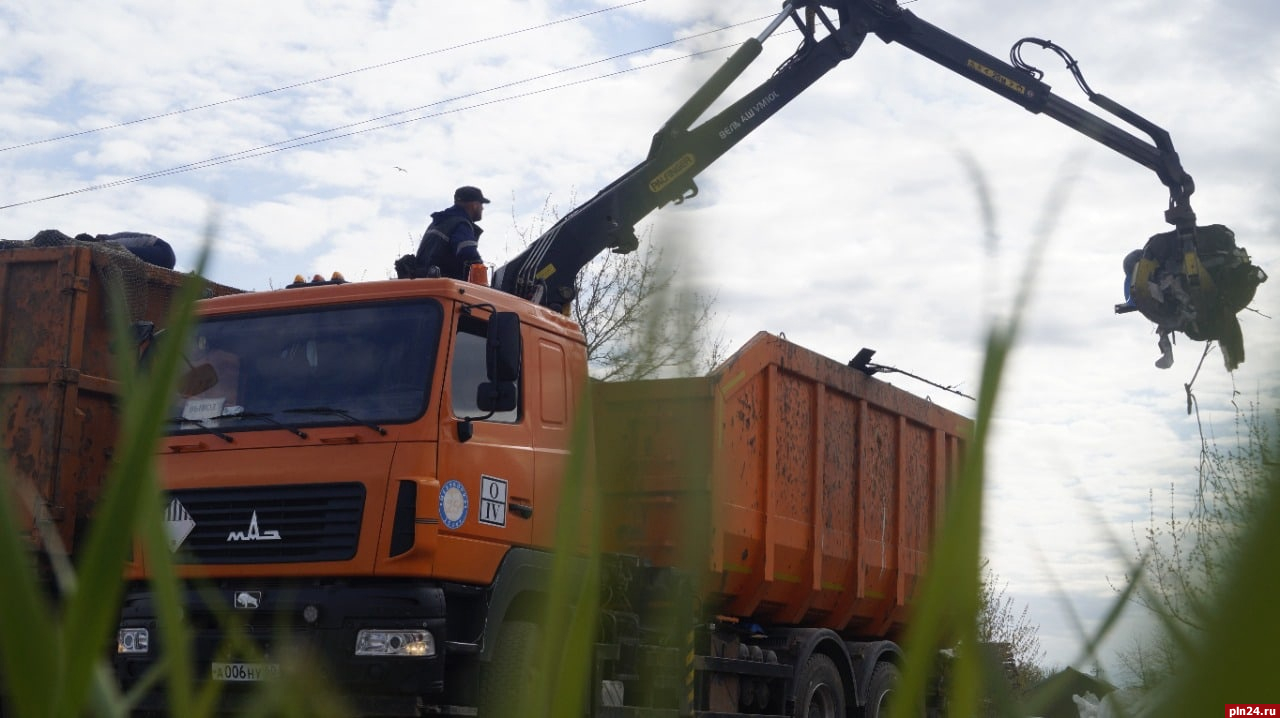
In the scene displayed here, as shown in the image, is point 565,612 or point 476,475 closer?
point 565,612

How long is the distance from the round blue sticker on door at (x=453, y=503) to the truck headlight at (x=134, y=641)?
54.8 inches

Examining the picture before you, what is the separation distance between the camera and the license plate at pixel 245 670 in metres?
0.75

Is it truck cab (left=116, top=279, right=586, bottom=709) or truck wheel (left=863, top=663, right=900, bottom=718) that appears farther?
truck wheel (left=863, top=663, right=900, bottom=718)

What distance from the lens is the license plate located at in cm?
75

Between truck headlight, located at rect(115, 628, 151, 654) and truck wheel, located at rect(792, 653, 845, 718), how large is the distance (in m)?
4.26

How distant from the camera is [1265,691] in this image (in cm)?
32

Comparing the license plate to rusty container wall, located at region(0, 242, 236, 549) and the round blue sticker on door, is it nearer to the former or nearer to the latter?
the round blue sticker on door

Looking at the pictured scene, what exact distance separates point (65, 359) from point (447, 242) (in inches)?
89.9

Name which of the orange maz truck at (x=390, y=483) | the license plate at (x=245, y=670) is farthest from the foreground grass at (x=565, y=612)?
the orange maz truck at (x=390, y=483)

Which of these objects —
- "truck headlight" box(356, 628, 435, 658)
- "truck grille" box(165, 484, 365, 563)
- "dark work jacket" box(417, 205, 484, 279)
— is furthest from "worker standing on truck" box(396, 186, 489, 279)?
"truck headlight" box(356, 628, 435, 658)

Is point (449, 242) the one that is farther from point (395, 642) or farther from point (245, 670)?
point (245, 670)

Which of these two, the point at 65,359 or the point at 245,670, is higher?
the point at 65,359

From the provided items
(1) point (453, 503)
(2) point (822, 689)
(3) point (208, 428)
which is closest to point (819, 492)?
(2) point (822, 689)

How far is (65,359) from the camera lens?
7551 mm
